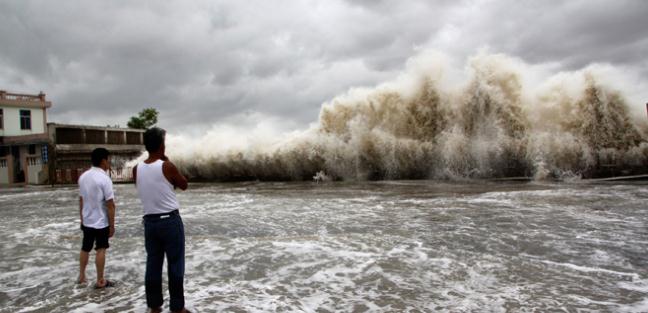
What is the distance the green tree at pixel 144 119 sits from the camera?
50.2m

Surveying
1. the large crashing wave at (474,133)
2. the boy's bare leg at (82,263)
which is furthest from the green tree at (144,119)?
the boy's bare leg at (82,263)

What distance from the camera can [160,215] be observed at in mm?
3277

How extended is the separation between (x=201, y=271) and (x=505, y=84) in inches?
584

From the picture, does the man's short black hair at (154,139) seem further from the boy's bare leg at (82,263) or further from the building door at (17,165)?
the building door at (17,165)

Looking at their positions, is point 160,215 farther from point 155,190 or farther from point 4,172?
point 4,172

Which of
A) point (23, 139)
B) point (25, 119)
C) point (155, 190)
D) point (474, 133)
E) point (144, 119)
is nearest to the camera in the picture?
point (155, 190)

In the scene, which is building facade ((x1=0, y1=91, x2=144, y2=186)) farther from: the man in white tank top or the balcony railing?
the man in white tank top

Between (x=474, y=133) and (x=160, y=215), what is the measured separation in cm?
1489

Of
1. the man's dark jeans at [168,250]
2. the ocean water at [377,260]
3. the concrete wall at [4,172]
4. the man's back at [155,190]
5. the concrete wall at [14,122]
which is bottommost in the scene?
the ocean water at [377,260]

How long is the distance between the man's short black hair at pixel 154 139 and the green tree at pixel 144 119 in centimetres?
5037

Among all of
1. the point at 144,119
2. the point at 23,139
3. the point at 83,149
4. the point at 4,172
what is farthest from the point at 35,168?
the point at 144,119

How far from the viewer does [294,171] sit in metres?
20.4

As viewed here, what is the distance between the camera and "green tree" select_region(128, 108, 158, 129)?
50188 millimetres

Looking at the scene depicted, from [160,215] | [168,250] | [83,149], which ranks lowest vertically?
[168,250]
